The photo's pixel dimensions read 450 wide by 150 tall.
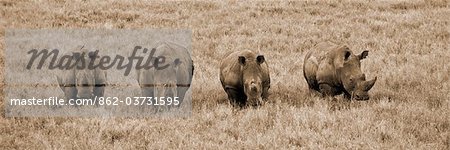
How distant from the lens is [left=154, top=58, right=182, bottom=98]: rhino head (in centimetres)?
884

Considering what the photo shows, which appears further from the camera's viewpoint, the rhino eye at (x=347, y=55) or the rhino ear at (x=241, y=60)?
the rhino eye at (x=347, y=55)

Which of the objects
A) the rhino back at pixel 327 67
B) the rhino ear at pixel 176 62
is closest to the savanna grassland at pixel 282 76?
the rhino back at pixel 327 67

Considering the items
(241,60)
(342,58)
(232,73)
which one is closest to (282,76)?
(342,58)

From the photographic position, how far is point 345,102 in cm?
938

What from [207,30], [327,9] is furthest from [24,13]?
[327,9]

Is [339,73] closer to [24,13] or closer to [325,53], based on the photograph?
[325,53]

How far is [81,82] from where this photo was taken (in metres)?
9.34

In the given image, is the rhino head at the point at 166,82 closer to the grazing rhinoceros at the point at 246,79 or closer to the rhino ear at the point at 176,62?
the rhino ear at the point at 176,62

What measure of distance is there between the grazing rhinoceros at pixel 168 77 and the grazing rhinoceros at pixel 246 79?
0.72 meters

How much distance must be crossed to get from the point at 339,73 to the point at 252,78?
1.64 metres

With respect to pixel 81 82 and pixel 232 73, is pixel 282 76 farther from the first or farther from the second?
pixel 81 82

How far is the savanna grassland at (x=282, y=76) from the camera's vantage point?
768cm

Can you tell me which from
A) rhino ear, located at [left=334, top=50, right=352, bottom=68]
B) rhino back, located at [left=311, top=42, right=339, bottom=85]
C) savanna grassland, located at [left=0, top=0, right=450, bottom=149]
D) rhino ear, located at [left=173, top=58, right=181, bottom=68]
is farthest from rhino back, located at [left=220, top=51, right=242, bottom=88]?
rhino ear, located at [left=334, top=50, right=352, bottom=68]

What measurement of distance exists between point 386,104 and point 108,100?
16.5 feet
